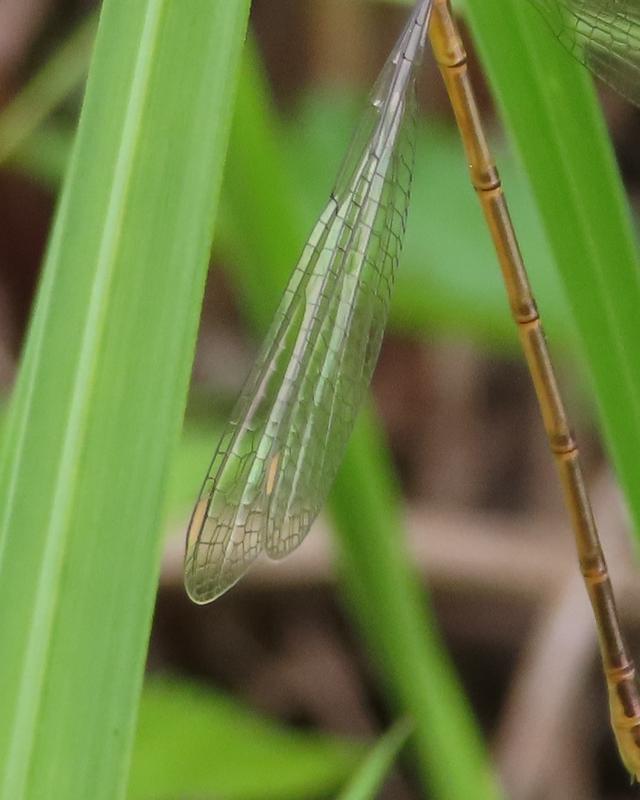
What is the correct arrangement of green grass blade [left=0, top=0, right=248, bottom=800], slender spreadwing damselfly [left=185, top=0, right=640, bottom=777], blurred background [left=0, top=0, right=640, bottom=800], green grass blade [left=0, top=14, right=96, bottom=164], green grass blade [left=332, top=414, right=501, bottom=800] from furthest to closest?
1. green grass blade [left=0, top=14, right=96, bottom=164]
2. blurred background [left=0, top=0, right=640, bottom=800]
3. green grass blade [left=332, top=414, right=501, bottom=800]
4. slender spreadwing damselfly [left=185, top=0, right=640, bottom=777]
5. green grass blade [left=0, top=0, right=248, bottom=800]

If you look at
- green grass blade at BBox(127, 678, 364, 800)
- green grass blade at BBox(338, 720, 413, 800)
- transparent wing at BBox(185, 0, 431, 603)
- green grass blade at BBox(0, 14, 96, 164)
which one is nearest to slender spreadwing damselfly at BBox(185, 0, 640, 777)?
transparent wing at BBox(185, 0, 431, 603)

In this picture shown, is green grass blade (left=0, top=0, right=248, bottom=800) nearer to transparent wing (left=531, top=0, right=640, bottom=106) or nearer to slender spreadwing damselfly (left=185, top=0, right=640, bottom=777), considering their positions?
slender spreadwing damselfly (left=185, top=0, right=640, bottom=777)

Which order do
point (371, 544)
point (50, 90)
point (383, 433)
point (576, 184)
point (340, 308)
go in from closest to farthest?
point (576, 184) → point (340, 308) → point (371, 544) → point (50, 90) → point (383, 433)

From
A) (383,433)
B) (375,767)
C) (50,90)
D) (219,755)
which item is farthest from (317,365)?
(383,433)

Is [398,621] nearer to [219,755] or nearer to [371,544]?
[371,544]

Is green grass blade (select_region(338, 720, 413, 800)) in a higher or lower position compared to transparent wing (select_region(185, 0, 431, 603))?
lower

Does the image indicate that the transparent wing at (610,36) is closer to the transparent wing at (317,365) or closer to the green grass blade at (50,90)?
the transparent wing at (317,365)

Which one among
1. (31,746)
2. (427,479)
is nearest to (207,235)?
(31,746)
